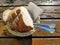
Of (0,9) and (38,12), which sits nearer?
(38,12)

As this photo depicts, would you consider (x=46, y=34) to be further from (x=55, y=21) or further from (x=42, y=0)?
(x=42, y=0)

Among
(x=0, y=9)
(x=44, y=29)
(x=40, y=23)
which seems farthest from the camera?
(x=0, y=9)

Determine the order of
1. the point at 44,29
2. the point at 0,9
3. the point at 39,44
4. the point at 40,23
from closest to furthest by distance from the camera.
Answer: the point at 39,44 < the point at 44,29 < the point at 40,23 < the point at 0,9

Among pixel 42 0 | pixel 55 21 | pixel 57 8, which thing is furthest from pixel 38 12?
pixel 42 0

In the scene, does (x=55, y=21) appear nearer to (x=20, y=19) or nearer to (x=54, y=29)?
(x=54, y=29)

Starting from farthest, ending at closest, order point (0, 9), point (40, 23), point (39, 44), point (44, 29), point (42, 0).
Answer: point (42, 0)
point (0, 9)
point (40, 23)
point (44, 29)
point (39, 44)

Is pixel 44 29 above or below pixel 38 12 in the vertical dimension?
below

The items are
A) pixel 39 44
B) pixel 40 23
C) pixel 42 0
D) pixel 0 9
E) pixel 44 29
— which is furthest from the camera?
pixel 42 0

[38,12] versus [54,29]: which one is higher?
[38,12]

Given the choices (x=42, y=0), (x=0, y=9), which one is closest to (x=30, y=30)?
(x=0, y=9)
